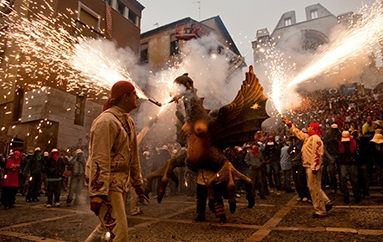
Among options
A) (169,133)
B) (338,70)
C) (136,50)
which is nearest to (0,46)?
(136,50)

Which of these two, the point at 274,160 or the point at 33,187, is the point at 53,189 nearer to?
the point at 33,187

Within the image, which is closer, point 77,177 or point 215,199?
point 215,199

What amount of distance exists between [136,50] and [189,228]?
21.9 m

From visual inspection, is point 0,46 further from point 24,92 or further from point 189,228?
point 189,228

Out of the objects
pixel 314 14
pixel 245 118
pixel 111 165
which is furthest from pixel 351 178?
pixel 314 14

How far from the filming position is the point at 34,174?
31.7 ft

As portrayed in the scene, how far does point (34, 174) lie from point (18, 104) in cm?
853

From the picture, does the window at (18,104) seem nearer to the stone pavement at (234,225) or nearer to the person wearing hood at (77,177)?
the person wearing hood at (77,177)

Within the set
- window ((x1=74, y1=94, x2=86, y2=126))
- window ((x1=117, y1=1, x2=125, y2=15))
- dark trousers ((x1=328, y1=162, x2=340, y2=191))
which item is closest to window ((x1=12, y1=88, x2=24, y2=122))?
window ((x1=74, y1=94, x2=86, y2=126))

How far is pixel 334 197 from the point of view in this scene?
743 centimetres

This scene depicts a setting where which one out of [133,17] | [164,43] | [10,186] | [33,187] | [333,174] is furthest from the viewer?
[164,43]

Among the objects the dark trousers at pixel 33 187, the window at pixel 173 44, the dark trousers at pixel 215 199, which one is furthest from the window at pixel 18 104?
the window at pixel 173 44

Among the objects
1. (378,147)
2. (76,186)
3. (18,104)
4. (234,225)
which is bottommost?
(234,225)

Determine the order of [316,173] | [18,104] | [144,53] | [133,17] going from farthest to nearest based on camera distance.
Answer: [144,53] → [133,17] → [18,104] → [316,173]
